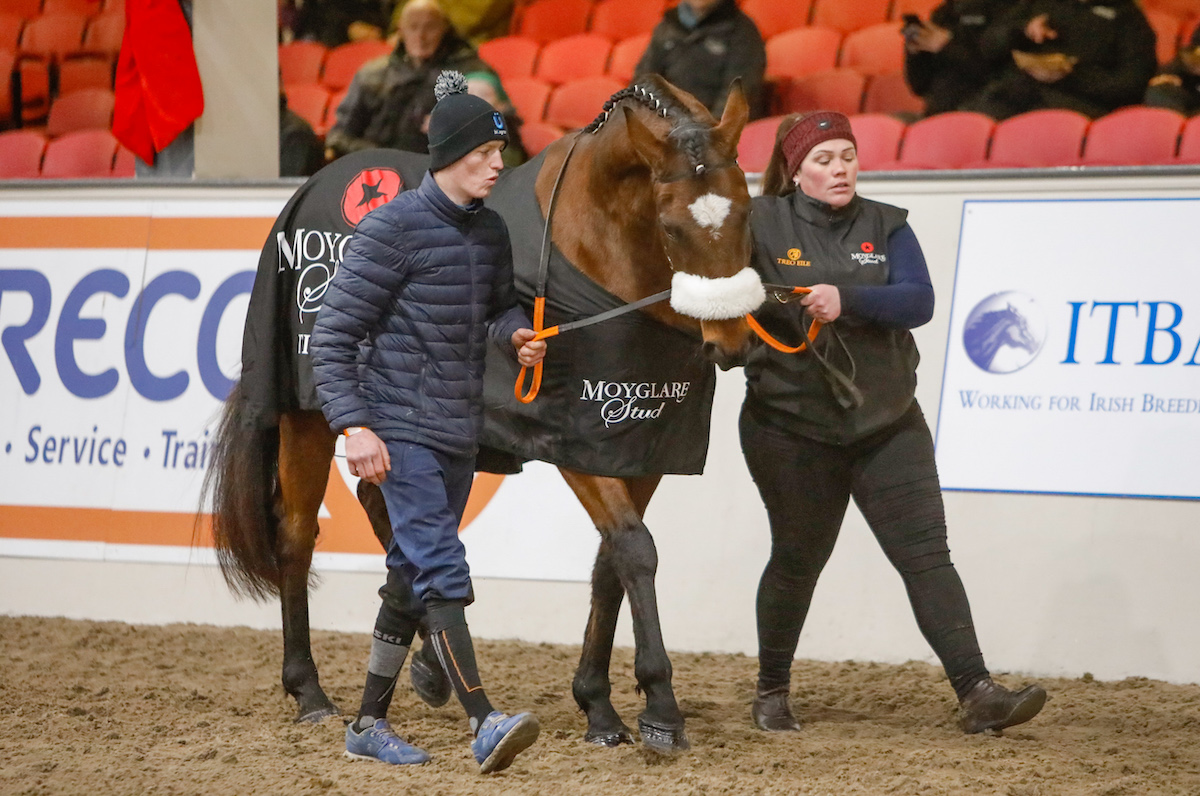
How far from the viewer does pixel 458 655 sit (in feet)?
9.90

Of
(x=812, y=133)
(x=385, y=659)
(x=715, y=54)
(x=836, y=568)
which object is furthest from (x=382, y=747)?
(x=715, y=54)

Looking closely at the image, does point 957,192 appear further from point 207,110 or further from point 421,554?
point 207,110

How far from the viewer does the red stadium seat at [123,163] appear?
677cm

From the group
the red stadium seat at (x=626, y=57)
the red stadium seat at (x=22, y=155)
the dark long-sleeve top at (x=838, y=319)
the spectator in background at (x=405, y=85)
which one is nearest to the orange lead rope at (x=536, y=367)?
the dark long-sleeve top at (x=838, y=319)

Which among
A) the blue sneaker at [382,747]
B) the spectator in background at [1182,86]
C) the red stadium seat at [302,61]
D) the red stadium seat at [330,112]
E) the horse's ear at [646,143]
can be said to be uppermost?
the red stadium seat at [302,61]

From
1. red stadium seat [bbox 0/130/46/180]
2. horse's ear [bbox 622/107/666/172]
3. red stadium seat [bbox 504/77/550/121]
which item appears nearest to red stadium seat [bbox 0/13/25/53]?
red stadium seat [bbox 0/130/46/180]

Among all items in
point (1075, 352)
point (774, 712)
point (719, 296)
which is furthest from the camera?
point (1075, 352)

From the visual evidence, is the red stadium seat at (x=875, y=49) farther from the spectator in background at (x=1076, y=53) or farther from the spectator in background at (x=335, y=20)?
the spectator in background at (x=335, y=20)

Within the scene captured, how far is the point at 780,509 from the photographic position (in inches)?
143

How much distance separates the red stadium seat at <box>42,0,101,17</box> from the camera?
28.5 ft

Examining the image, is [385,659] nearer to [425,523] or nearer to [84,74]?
[425,523]

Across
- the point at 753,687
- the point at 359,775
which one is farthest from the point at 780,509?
the point at 359,775

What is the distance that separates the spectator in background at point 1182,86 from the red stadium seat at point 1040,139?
1.11 feet

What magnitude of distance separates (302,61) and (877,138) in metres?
4.04
